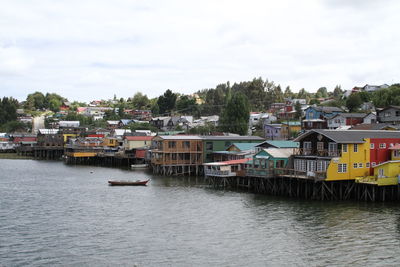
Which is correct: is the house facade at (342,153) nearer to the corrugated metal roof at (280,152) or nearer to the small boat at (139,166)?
the corrugated metal roof at (280,152)

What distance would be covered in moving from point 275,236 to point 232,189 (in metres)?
24.3

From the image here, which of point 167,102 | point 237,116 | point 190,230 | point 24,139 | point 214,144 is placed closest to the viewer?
point 190,230

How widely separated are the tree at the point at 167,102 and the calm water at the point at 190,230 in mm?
118316

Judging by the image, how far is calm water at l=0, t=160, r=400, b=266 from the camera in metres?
30.2

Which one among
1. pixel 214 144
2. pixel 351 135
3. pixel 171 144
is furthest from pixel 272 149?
pixel 171 144

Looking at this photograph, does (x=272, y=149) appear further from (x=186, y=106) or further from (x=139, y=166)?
(x=186, y=106)

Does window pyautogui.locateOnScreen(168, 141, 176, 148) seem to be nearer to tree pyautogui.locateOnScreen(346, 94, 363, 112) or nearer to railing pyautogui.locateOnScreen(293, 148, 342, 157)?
railing pyautogui.locateOnScreen(293, 148, 342, 157)

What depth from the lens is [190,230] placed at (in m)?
37.1

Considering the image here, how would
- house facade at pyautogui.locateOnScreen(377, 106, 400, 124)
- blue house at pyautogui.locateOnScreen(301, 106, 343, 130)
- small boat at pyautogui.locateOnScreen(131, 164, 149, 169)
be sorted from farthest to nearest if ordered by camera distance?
blue house at pyautogui.locateOnScreen(301, 106, 343, 130)
small boat at pyautogui.locateOnScreen(131, 164, 149, 169)
house facade at pyautogui.locateOnScreen(377, 106, 400, 124)

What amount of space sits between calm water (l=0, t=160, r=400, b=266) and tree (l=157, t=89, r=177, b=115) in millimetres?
118316

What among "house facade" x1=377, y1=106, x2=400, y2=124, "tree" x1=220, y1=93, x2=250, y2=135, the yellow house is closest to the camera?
"house facade" x1=377, y1=106, x2=400, y2=124

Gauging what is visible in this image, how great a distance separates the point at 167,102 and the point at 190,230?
13929 cm

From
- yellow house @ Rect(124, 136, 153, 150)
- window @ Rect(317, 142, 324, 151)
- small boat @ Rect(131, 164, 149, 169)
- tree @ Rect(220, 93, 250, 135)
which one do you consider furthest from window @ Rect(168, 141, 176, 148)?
tree @ Rect(220, 93, 250, 135)

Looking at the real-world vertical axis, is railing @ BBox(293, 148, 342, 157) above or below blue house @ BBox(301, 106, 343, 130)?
below
